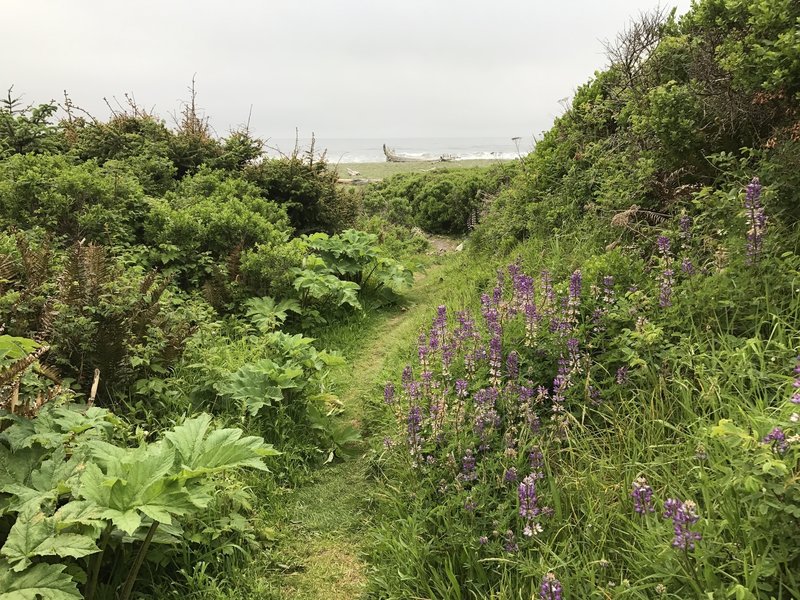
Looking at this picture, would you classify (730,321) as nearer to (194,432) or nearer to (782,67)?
(782,67)

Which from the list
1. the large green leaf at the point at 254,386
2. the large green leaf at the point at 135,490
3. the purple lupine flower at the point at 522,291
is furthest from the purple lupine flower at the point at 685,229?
the large green leaf at the point at 135,490

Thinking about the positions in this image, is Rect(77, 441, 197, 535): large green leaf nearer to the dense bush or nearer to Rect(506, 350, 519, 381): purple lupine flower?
the dense bush

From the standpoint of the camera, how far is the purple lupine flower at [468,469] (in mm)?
3148

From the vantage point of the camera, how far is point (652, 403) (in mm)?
3117

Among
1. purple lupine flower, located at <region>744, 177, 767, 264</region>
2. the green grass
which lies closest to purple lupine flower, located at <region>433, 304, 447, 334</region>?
the green grass

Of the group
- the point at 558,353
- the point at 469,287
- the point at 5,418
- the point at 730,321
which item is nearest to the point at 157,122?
the point at 469,287

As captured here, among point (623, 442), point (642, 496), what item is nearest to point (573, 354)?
point (623, 442)

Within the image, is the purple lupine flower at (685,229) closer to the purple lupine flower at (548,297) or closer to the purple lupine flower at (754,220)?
the purple lupine flower at (754,220)

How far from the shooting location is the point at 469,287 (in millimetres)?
7316

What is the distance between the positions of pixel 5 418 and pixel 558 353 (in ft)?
11.3

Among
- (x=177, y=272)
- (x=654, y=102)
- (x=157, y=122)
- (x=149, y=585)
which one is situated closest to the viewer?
(x=149, y=585)

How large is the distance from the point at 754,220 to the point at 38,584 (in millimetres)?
4249

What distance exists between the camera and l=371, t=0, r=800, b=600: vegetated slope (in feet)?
7.01

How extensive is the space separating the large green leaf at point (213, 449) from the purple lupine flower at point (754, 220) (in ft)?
10.7
